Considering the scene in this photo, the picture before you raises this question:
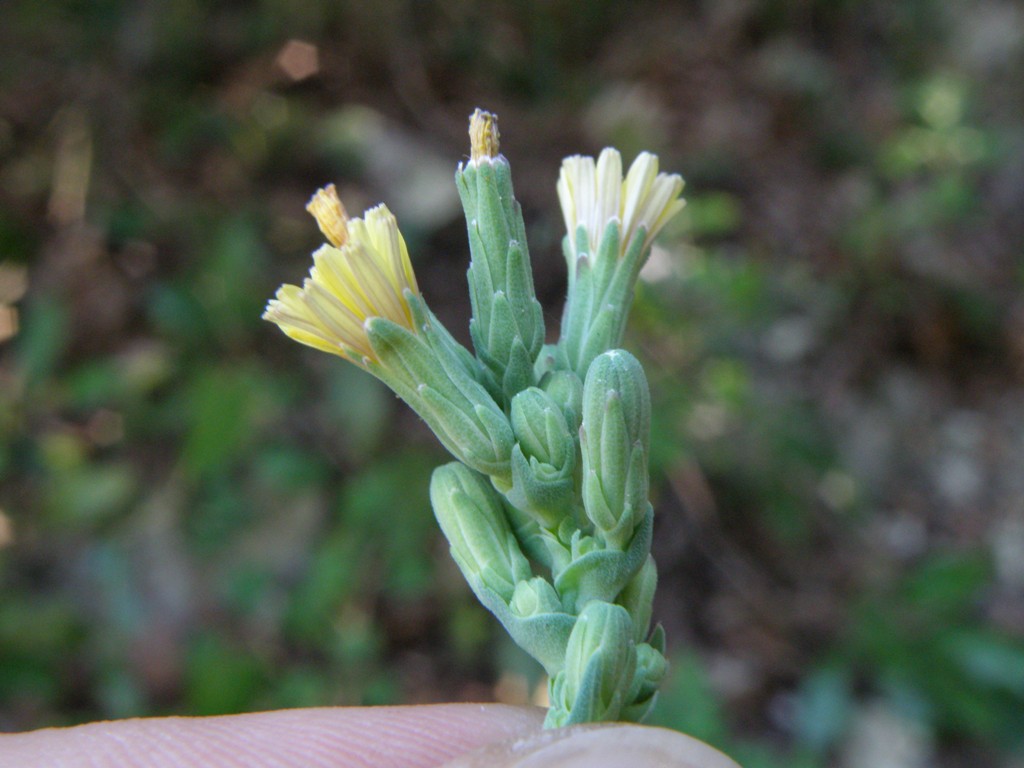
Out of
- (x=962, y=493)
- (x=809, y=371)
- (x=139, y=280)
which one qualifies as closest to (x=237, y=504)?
(x=139, y=280)

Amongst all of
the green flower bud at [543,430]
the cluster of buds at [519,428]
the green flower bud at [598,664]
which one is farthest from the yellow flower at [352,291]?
the green flower bud at [598,664]

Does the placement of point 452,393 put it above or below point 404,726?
above

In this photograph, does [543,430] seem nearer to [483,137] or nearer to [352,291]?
[352,291]

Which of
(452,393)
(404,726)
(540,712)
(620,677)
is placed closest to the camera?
(620,677)

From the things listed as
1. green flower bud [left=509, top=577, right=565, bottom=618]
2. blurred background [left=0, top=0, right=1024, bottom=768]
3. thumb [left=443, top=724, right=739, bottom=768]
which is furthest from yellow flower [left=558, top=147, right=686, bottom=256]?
blurred background [left=0, top=0, right=1024, bottom=768]

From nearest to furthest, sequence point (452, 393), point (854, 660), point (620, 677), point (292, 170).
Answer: point (620, 677) < point (452, 393) < point (854, 660) < point (292, 170)

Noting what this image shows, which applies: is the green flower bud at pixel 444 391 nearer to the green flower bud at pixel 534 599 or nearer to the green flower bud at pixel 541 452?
the green flower bud at pixel 541 452

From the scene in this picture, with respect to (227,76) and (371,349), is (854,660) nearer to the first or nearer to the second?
(371,349)

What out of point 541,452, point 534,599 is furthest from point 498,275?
point 534,599
